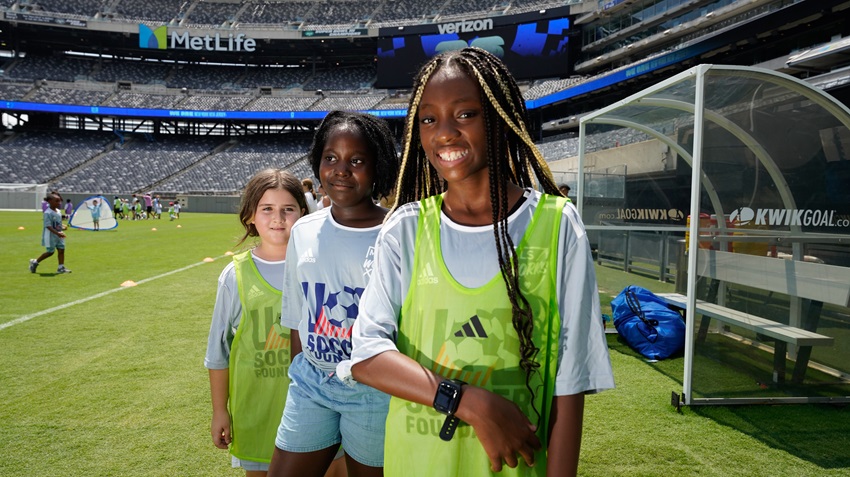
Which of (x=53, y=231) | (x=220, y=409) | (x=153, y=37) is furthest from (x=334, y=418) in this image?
(x=153, y=37)

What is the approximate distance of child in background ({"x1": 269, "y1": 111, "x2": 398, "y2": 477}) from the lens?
70.1 inches

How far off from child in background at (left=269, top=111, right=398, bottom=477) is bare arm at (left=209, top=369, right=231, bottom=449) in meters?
0.52

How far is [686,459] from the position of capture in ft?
11.0

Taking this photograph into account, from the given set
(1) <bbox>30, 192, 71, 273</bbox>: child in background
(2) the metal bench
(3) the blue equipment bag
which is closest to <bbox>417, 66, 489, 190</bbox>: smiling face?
(2) the metal bench

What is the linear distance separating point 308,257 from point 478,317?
35.7 inches

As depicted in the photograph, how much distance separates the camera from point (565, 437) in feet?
3.89

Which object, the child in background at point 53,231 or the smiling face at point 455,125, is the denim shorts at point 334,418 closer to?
the smiling face at point 455,125

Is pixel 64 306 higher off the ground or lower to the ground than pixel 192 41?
lower

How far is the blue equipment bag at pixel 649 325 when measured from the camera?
5.69m

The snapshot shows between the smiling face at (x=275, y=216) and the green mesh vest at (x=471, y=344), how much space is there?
1.38 metres

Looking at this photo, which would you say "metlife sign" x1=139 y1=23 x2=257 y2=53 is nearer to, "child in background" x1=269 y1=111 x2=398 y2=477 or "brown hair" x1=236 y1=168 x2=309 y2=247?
"brown hair" x1=236 y1=168 x2=309 y2=247

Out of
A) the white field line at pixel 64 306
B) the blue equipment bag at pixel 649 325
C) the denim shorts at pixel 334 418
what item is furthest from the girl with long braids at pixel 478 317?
the white field line at pixel 64 306

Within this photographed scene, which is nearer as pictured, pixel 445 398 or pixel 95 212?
pixel 445 398

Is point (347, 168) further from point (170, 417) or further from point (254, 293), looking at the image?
point (170, 417)
